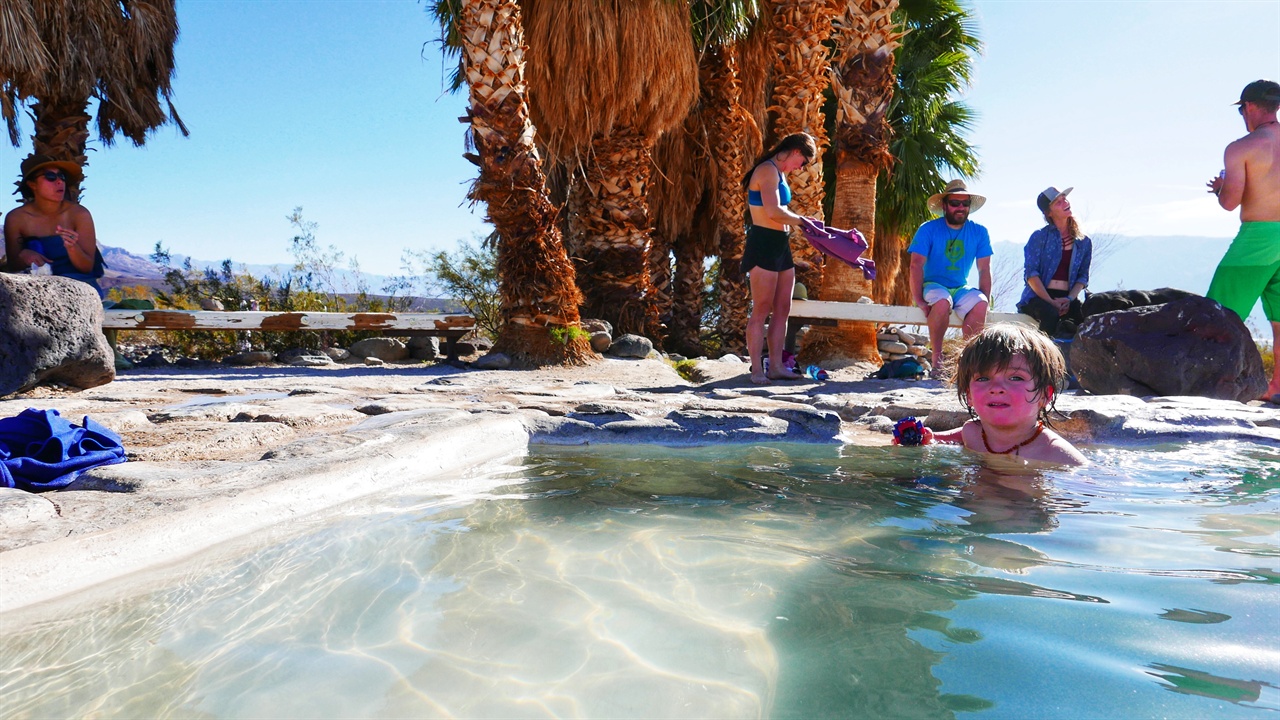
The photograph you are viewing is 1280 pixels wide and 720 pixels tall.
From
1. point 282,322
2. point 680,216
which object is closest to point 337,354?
point 282,322

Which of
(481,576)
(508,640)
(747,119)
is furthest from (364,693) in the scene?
(747,119)

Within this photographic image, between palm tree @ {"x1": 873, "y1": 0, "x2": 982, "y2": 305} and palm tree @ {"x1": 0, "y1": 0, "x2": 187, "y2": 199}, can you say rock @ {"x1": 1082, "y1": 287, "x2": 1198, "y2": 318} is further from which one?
palm tree @ {"x1": 0, "y1": 0, "x2": 187, "y2": 199}

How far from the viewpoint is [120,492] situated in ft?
6.72

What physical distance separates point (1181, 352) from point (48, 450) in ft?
21.1

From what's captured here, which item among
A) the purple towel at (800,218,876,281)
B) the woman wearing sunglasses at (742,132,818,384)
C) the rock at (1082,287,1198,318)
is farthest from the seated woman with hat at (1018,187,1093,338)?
the woman wearing sunglasses at (742,132,818,384)

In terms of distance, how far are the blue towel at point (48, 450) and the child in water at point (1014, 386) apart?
10.3 ft

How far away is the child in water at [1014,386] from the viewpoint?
2.99 metres

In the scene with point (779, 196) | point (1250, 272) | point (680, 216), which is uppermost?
point (680, 216)

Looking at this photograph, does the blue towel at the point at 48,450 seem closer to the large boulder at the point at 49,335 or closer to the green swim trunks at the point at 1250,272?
the large boulder at the point at 49,335

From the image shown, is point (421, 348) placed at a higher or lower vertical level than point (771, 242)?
lower

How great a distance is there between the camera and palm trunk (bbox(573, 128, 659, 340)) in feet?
29.9

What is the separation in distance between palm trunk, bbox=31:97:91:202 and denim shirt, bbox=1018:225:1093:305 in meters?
10.5

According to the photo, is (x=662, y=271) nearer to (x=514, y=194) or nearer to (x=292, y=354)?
(x=514, y=194)

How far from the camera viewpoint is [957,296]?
20.9ft
